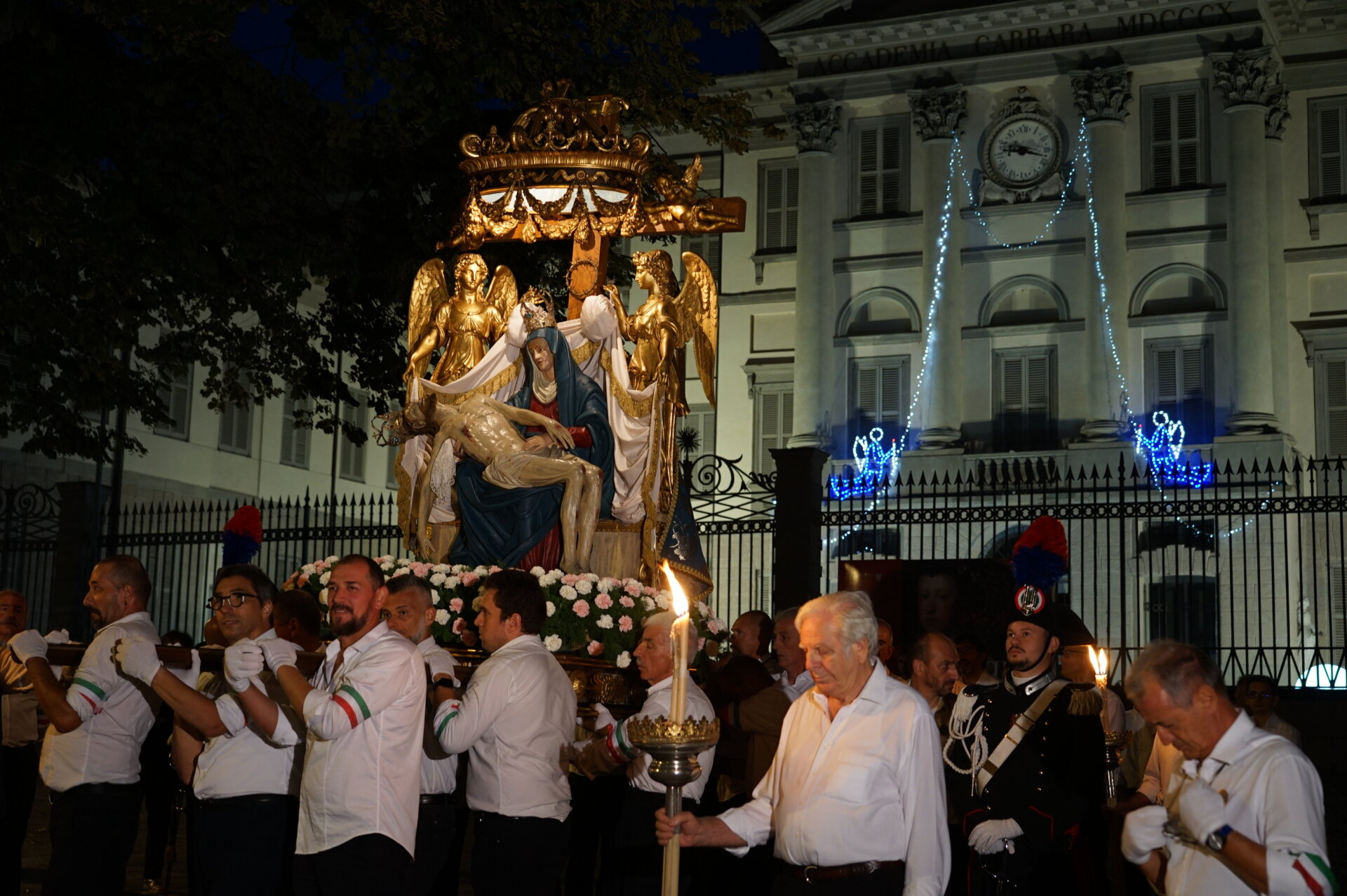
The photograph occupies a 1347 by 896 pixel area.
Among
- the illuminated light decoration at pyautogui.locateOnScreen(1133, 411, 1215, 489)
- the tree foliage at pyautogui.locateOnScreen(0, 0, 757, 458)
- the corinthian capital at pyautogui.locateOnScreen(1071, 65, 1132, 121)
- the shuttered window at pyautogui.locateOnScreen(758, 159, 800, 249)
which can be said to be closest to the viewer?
the tree foliage at pyautogui.locateOnScreen(0, 0, 757, 458)

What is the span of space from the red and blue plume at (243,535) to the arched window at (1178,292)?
951 inches

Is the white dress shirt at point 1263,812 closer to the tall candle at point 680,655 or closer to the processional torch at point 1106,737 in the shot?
the tall candle at point 680,655

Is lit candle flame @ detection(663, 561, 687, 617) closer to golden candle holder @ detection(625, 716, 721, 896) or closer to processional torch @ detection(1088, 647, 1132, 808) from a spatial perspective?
golden candle holder @ detection(625, 716, 721, 896)

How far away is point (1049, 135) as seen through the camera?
103 feet

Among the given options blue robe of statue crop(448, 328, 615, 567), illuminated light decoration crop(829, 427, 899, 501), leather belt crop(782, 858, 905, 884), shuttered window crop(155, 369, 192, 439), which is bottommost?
leather belt crop(782, 858, 905, 884)

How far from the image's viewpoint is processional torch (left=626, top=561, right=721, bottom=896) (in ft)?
14.2

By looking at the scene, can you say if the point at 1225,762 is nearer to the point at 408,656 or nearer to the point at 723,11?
the point at 408,656

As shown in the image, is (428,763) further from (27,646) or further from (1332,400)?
(1332,400)

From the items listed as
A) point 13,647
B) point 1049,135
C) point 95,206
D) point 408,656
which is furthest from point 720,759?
point 1049,135

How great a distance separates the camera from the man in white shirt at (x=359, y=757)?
5.51m

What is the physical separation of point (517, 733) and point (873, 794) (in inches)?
69.6

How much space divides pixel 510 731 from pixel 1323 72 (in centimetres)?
2839

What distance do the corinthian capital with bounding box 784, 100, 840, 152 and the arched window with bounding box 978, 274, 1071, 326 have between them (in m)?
4.51

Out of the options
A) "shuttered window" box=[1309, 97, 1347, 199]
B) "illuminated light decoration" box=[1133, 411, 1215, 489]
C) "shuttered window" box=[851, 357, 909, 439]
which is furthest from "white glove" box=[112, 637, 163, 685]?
"shuttered window" box=[1309, 97, 1347, 199]
